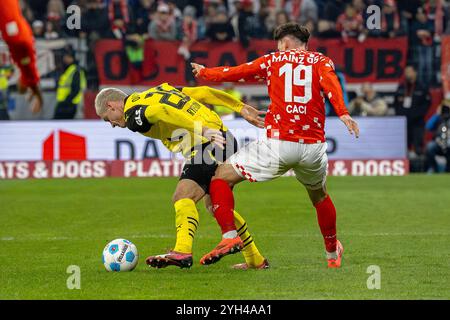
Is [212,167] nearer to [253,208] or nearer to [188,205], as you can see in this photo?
[188,205]

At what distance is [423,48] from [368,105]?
2.05m

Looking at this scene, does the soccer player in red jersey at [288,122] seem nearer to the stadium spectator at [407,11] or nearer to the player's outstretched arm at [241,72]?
the player's outstretched arm at [241,72]

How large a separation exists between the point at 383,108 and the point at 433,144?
1365 mm

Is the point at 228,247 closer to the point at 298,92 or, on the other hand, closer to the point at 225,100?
the point at 225,100

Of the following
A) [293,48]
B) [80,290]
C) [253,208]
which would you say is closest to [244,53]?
[253,208]

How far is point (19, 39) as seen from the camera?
5.44 m

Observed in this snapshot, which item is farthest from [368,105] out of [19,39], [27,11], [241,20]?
[19,39]

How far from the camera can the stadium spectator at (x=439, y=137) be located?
2166 cm

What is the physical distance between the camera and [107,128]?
21438 millimetres

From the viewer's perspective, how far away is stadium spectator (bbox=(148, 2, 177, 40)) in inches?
932

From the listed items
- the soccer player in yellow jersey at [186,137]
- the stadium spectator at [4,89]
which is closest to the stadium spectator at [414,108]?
the stadium spectator at [4,89]

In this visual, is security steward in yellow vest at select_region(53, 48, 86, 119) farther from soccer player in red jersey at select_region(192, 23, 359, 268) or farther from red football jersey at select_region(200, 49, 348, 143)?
red football jersey at select_region(200, 49, 348, 143)

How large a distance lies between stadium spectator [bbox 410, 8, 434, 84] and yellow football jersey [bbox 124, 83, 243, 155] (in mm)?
14050

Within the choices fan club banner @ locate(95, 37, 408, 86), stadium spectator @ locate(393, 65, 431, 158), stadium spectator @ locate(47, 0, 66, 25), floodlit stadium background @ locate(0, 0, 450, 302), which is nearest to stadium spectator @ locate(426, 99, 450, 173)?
floodlit stadium background @ locate(0, 0, 450, 302)
